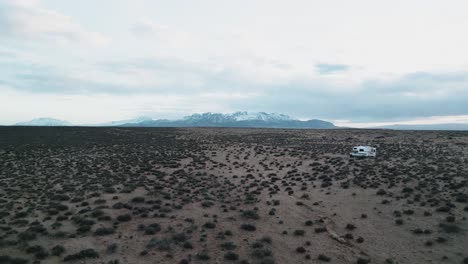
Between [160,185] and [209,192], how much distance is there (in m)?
4.77

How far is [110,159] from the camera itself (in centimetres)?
4022

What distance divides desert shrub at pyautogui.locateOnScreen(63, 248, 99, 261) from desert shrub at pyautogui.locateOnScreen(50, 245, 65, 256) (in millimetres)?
781

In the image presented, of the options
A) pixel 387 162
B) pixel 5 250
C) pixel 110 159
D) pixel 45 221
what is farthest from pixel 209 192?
pixel 387 162

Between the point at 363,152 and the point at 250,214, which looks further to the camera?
the point at 363,152

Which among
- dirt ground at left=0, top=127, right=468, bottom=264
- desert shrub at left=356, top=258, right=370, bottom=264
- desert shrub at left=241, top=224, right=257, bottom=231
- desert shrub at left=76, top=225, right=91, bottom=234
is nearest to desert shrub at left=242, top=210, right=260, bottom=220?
dirt ground at left=0, top=127, right=468, bottom=264

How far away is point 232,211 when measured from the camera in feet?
76.4

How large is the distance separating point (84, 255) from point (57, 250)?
4.71 ft

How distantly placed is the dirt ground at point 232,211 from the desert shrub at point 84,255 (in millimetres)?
45

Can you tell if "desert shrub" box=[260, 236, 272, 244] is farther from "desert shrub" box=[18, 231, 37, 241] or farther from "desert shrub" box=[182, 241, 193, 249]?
"desert shrub" box=[18, 231, 37, 241]

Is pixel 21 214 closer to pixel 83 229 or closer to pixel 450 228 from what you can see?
pixel 83 229

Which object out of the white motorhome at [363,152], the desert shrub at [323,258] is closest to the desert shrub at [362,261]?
the desert shrub at [323,258]

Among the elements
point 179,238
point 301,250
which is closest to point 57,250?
point 179,238

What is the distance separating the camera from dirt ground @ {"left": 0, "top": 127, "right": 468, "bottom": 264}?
16609 mm

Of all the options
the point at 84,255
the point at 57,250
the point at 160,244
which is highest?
the point at 57,250
